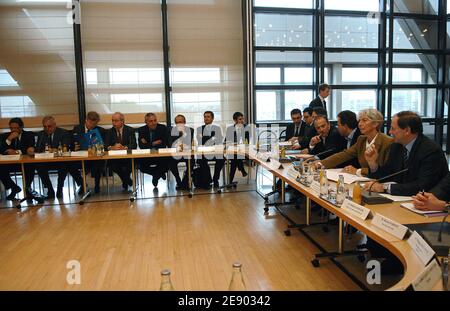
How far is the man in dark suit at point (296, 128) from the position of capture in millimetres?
5865

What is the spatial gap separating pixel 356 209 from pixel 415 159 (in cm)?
71

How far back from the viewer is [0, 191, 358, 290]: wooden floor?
2.72 metres

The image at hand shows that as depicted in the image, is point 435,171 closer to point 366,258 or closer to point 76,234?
point 366,258

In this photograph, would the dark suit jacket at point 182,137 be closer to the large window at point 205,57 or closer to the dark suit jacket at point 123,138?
the dark suit jacket at point 123,138

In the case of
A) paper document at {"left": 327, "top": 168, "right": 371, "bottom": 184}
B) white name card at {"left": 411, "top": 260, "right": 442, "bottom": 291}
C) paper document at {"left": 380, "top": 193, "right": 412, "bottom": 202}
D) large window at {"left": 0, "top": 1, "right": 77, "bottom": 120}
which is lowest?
white name card at {"left": 411, "top": 260, "right": 442, "bottom": 291}

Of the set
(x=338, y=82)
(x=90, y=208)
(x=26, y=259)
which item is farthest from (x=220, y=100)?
(x=26, y=259)

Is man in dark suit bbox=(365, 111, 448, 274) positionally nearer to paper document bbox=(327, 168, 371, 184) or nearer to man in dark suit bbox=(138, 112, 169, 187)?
paper document bbox=(327, 168, 371, 184)

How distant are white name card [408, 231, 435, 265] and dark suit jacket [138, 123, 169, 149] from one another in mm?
4619

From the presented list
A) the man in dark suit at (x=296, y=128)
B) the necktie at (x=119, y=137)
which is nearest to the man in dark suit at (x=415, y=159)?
the man in dark suit at (x=296, y=128)

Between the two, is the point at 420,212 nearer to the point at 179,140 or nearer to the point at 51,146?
the point at 179,140

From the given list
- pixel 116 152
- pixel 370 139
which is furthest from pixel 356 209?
pixel 116 152

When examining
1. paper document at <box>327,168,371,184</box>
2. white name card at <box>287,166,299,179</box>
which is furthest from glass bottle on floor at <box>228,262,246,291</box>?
white name card at <box>287,166,299,179</box>

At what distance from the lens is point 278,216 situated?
14.0 ft
